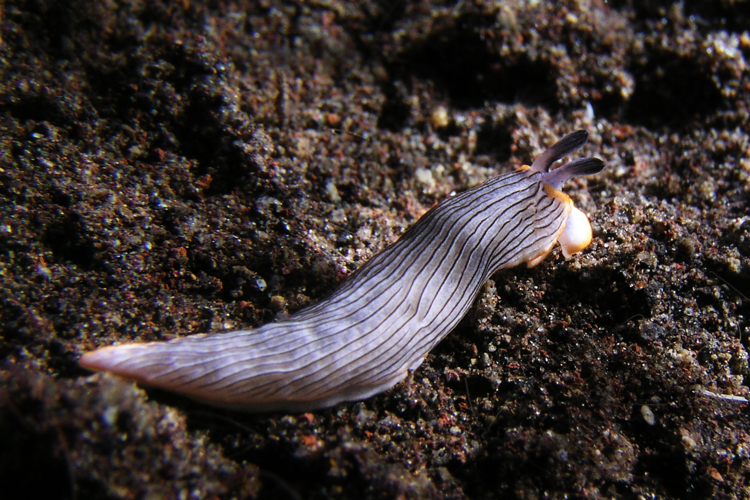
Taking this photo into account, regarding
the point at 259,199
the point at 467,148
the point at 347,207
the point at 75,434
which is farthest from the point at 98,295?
the point at 467,148

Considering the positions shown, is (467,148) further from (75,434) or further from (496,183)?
(75,434)

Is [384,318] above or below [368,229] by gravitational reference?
below

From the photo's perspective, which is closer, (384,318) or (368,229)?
(384,318)
